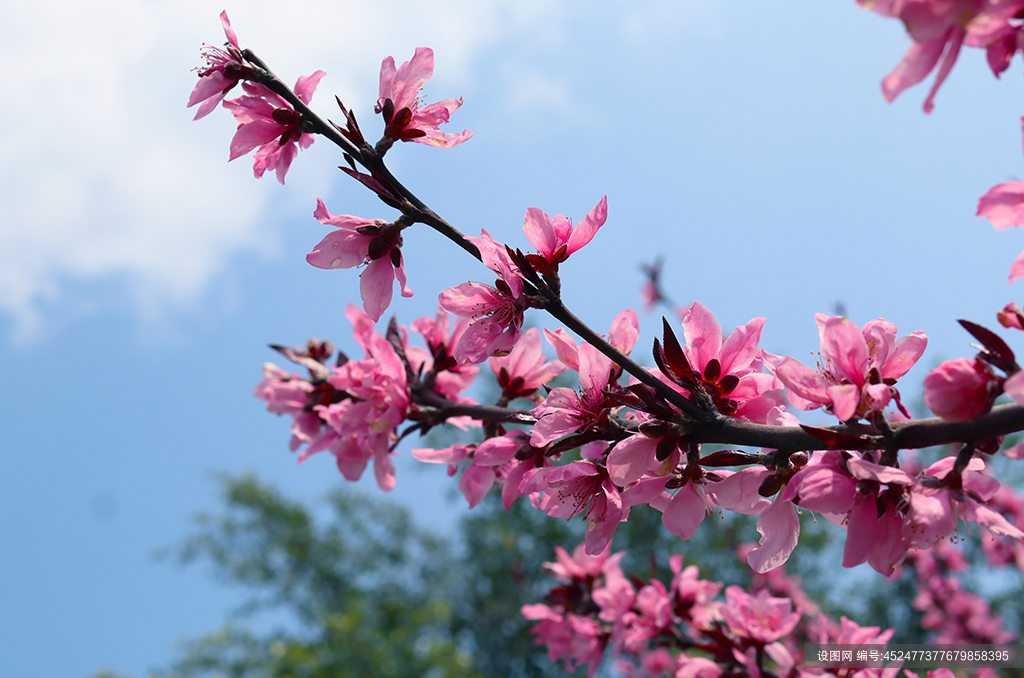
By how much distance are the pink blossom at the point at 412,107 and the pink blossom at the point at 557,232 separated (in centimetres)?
35

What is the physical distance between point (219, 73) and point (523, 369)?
46.4 inches

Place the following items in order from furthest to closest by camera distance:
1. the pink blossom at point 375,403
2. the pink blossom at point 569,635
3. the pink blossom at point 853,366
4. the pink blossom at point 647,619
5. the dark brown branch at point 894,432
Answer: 1. the pink blossom at point 569,635
2. the pink blossom at point 647,619
3. the pink blossom at point 375,403
4. the pink blossom at point 853,366
5. the dark brown branch at point 894,432

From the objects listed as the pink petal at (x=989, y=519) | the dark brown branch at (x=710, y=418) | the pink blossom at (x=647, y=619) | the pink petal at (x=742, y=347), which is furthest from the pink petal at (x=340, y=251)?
the pink blossom at (x=647, y=619)

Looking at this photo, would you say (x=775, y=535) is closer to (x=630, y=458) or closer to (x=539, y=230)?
(x=630, y=458)

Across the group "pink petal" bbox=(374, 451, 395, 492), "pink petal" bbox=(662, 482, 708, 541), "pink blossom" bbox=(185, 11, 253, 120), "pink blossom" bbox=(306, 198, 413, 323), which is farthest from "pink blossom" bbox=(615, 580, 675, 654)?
"pink blossom" bbox=(185, 11, 253, 120)

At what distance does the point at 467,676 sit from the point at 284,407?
10294 millimetres

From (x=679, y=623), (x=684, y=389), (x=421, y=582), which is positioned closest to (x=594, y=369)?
(x=684, y=389)

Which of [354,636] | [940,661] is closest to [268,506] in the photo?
[354,636]

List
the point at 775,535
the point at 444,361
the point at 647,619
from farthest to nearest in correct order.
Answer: the point at 647,619 → the point at 444,361 → the point at 775,535

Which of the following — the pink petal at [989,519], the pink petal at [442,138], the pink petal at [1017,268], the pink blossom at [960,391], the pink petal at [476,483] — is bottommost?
the pink petal at [989,519]

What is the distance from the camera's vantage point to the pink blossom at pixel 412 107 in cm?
A: 154

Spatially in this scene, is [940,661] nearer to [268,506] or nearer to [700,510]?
[700,510]

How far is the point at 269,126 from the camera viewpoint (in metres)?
1.59

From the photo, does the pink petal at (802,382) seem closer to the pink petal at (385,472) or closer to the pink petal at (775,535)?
the pink petal at (775,535)
